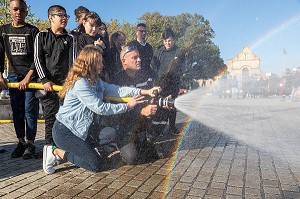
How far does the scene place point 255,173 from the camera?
370 centimetres

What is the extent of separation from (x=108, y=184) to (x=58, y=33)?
2.70 meters

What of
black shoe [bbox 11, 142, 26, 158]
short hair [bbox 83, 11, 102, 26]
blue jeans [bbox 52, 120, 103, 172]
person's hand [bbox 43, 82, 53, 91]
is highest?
short hair [bbox 83, 11, 102, 26]

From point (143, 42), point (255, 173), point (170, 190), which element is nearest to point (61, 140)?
point (170, 190)

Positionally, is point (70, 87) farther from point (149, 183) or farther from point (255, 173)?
point (255, 173)

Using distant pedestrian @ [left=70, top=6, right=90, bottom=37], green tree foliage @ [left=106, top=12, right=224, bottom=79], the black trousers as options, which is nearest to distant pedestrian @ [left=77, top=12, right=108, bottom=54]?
distant pedestrian @ [left=70, top=6, right=90, bottom=37]

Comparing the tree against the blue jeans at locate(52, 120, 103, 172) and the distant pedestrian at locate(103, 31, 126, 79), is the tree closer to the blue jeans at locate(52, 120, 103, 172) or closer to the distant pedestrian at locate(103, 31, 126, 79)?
the distant pedestrian at locate(103, 31, 126, 79)

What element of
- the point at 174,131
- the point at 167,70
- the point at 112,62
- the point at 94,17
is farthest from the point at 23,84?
the point at 174,131

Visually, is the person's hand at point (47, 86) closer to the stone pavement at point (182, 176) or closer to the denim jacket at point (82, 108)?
the denim jacket at point (82, 108)

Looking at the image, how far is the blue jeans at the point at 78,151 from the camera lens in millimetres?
3820

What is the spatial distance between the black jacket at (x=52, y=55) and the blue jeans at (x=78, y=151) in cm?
105

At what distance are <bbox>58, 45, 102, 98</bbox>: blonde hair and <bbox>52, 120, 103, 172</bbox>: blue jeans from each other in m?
0.62

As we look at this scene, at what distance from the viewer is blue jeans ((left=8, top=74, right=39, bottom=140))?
4.71 m

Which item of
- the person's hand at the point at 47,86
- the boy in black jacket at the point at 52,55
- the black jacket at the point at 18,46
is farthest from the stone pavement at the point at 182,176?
the black jacket at the point at 18,46

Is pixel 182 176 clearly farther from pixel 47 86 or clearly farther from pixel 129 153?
pixel 47 86
